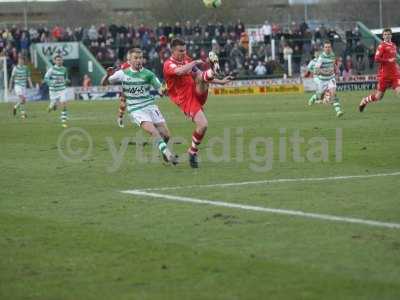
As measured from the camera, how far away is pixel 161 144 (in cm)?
1717

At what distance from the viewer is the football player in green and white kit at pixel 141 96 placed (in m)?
17.8

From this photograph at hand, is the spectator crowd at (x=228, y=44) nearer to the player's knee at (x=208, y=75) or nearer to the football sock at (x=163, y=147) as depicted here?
the football sock at (x=163, y=147)

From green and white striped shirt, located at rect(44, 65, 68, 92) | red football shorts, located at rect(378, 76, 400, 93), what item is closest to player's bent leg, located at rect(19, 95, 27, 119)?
green and white striped shirt, located at rect(44, 65, 68, 92)

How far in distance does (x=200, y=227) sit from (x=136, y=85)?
7815mm

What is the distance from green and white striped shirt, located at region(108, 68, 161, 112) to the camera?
1798 cm

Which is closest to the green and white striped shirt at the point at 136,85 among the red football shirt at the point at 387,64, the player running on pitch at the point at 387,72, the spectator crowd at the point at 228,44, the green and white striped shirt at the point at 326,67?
the player running on pitch at the point at 387,72

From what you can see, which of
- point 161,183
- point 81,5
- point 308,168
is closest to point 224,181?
point 161,183

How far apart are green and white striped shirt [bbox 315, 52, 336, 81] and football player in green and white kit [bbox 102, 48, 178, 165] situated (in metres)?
16.0

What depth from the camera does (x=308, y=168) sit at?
15906 mm

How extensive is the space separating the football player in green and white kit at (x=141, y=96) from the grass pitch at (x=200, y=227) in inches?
25.6

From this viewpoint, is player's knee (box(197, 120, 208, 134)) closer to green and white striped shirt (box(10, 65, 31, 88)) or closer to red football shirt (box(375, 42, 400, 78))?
red football shirt (box(375, 42, 400, 78))

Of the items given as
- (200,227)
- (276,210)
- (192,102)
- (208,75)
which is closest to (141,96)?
(192,102)

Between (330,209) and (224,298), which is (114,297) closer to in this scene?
(224,298)

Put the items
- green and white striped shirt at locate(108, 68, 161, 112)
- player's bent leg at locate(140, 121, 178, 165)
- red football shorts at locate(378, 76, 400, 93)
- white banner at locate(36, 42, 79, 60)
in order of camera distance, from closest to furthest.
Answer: player's bent leg at locate(140, 121, 178, 165) → green and white striped shirt at locate(108, 68, 161, 112) → red football shorts at locate(378, 76, 400, 93) → white banner at locate(36, 42, 79, 60)
